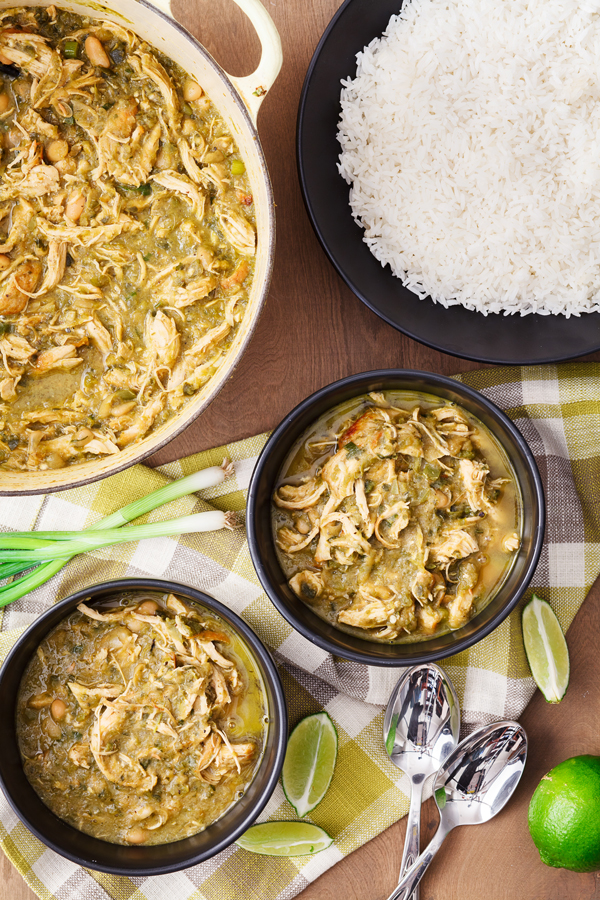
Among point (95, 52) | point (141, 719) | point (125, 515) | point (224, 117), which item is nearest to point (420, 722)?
point (141, 719)

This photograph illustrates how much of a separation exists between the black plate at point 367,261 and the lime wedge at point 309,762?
4.59 feet

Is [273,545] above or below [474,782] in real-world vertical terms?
above

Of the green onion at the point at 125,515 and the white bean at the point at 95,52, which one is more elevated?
the white bean at the point at 95,52

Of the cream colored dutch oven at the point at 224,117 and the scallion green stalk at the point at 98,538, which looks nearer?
the cream colored dutch oven at the point at 224,117

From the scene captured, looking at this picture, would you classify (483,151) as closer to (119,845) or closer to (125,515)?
(125,515)

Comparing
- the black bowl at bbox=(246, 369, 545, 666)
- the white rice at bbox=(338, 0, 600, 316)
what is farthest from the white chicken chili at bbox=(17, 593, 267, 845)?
the white rice at bbox=(338, 0, 600, 316)

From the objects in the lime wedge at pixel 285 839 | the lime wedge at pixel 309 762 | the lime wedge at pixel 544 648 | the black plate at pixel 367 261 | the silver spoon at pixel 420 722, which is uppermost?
the black plate at pixel 367 261

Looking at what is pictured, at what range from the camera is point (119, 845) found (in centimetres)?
227

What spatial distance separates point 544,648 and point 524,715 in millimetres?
282

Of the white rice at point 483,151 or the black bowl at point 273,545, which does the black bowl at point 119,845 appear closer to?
the black bowl at point 273,545

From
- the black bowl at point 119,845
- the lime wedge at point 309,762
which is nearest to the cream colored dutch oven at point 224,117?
the black bowl at point 119,845

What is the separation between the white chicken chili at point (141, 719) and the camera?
223cm

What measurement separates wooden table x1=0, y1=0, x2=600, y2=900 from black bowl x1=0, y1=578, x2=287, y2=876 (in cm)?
51

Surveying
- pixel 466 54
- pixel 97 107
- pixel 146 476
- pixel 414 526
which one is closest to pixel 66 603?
pixel 146 476
